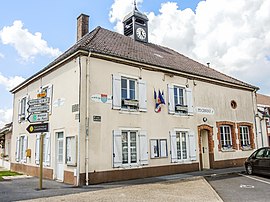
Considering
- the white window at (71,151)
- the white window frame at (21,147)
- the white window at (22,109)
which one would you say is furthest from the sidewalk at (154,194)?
the white window at (22,109)

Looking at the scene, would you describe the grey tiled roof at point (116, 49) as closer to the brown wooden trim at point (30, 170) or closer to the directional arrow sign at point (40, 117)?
the directional arrow sign at point (40, 117)

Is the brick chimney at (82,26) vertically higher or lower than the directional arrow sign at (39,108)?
higher

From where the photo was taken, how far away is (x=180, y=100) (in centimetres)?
1429

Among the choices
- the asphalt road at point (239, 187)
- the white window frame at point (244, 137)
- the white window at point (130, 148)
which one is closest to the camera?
the asphalt road at point (239, 187)

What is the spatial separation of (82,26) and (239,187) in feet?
41.3

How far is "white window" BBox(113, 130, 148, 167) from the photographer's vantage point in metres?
11.1

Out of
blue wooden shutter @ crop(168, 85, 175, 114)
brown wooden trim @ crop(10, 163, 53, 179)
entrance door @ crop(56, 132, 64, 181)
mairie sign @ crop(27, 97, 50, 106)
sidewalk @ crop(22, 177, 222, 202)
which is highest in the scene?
blue wooden shutter @ crop(168, 85, 175, 114)

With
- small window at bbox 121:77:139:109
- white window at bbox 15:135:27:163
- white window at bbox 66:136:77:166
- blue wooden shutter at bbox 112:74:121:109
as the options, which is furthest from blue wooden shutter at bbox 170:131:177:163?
white window at bbox 15:135:27:163

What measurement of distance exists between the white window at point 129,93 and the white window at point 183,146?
2515mm

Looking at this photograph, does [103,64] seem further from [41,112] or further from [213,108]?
[213,108]

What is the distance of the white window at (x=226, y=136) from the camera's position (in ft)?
52.2

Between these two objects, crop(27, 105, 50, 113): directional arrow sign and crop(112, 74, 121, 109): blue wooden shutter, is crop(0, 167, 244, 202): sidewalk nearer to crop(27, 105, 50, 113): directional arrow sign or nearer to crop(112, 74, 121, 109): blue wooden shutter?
crop(27, 105, 50, 113): directional arrow sign

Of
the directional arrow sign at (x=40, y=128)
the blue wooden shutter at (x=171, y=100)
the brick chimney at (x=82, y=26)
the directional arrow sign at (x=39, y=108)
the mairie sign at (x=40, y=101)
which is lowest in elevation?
the directional arrow sign at (x=40, y=128)

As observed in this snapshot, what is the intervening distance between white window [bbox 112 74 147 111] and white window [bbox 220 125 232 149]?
636 cm
